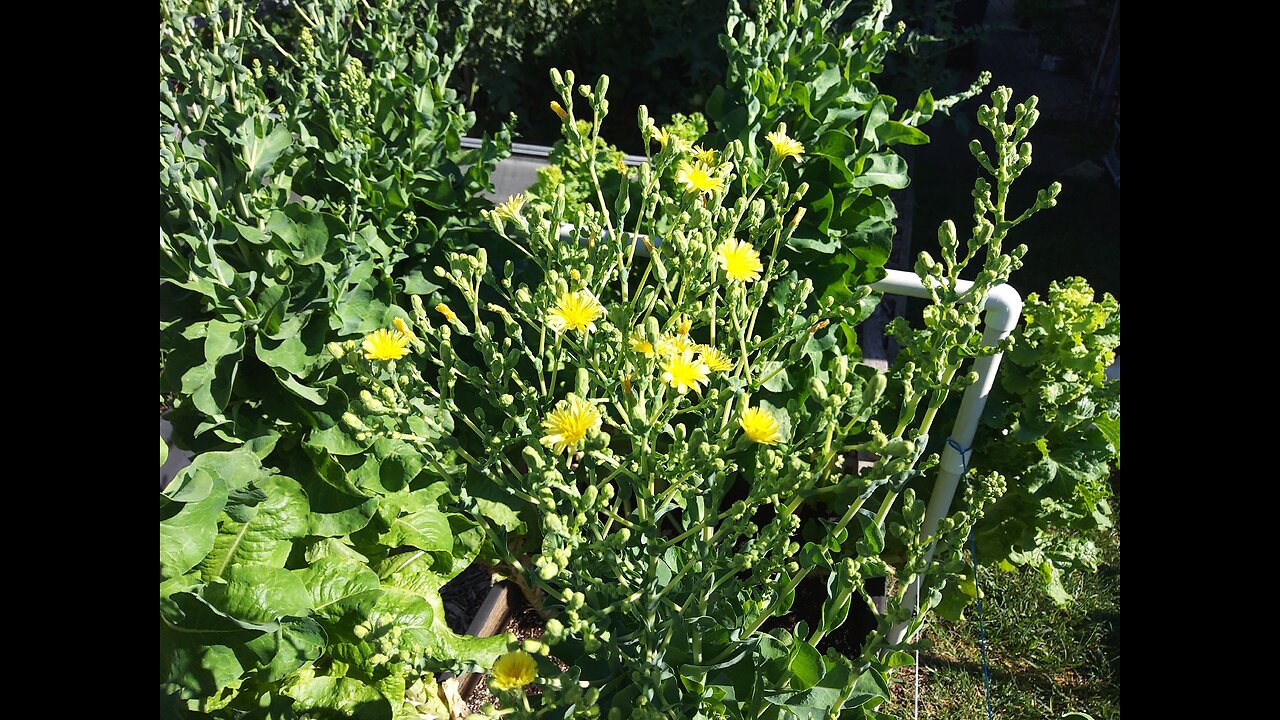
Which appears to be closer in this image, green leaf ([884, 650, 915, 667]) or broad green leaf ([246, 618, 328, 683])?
green leaf ([884, 650, 915, 667])

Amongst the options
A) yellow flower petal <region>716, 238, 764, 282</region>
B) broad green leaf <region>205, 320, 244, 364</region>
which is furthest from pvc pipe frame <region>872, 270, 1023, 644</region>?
broad green leaf <region>205, 320, 244, 364</region>

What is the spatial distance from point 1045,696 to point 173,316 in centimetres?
255

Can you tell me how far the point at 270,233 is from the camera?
2121 mm

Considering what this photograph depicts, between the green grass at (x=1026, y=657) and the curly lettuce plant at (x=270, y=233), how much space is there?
1.79 m

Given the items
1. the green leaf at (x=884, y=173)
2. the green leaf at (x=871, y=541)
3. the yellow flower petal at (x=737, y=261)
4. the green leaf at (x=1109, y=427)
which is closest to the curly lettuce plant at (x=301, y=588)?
the green leaf at (x=871, y=541)

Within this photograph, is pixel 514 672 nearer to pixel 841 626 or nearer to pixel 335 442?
pixel 335 442

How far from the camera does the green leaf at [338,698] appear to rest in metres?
1.85

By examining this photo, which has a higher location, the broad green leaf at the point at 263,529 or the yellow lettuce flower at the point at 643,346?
the yellow lettuce flower at the point at 643,346

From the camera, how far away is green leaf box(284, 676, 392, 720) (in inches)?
72.7

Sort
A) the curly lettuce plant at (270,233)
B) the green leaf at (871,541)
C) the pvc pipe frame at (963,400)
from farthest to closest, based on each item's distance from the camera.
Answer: the curly lettuce plant at (270,233) < the pvc pipe frame at (963,400) < the green leaf at (871,541)

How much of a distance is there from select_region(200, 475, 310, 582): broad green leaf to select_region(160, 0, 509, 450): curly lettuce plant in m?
0.18

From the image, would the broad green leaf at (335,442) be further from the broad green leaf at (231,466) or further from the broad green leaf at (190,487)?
the broad green leaf at (190,487)

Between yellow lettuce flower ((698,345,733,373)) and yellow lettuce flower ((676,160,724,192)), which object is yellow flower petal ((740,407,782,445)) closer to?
yellow lettuce flower ((698,345,733,373))

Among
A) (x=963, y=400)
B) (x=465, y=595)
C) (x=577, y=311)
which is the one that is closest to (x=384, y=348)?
(x=577, y=311)
